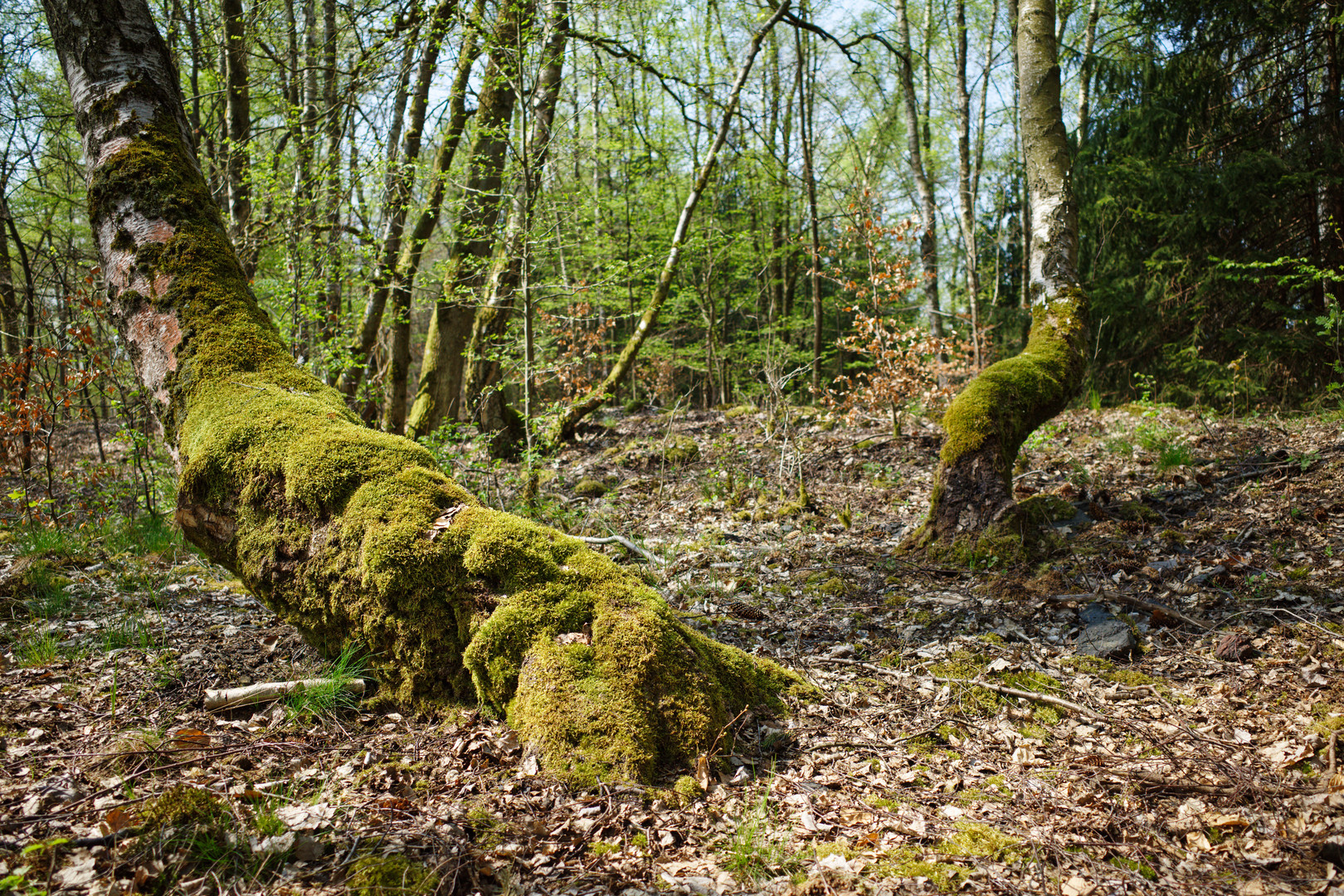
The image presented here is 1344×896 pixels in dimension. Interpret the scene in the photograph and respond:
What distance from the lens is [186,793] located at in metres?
2.01

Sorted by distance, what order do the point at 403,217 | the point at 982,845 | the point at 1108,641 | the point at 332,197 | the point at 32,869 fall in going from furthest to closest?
the point at 403,217 < the point at 332,197 < the point at 1108,641 < the point at 982,845 < the point at 32,869

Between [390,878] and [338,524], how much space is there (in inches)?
60.0

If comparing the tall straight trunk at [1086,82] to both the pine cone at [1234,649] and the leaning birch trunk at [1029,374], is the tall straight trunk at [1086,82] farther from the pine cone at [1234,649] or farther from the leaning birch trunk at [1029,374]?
the pine cone at [1234,649]

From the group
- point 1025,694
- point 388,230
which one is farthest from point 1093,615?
point 388,230

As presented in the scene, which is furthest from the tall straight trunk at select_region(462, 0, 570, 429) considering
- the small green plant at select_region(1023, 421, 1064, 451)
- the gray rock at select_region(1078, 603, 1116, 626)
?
the small green plant at select_region(1023, 421, 1064, 451)

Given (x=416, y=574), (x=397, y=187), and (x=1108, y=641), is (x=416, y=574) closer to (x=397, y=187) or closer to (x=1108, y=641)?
(x=1108, y=641)

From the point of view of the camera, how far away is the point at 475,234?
6699mm

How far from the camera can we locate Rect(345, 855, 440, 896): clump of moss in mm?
1812

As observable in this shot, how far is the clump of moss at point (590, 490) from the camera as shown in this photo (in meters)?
7.93

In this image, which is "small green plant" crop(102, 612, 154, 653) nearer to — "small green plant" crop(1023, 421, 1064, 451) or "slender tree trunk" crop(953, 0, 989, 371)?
"small green plant" crop(1023, 421, 1064, 451)

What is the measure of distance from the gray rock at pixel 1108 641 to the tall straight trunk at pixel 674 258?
15.9 ft

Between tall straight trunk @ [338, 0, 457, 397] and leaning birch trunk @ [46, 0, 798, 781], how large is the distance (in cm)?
287

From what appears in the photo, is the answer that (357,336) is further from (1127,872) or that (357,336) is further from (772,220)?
(772,220)

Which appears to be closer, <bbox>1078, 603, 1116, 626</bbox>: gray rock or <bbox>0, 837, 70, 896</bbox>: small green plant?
<bbox>0, 837, 70, 896</bbox>: small green plant
